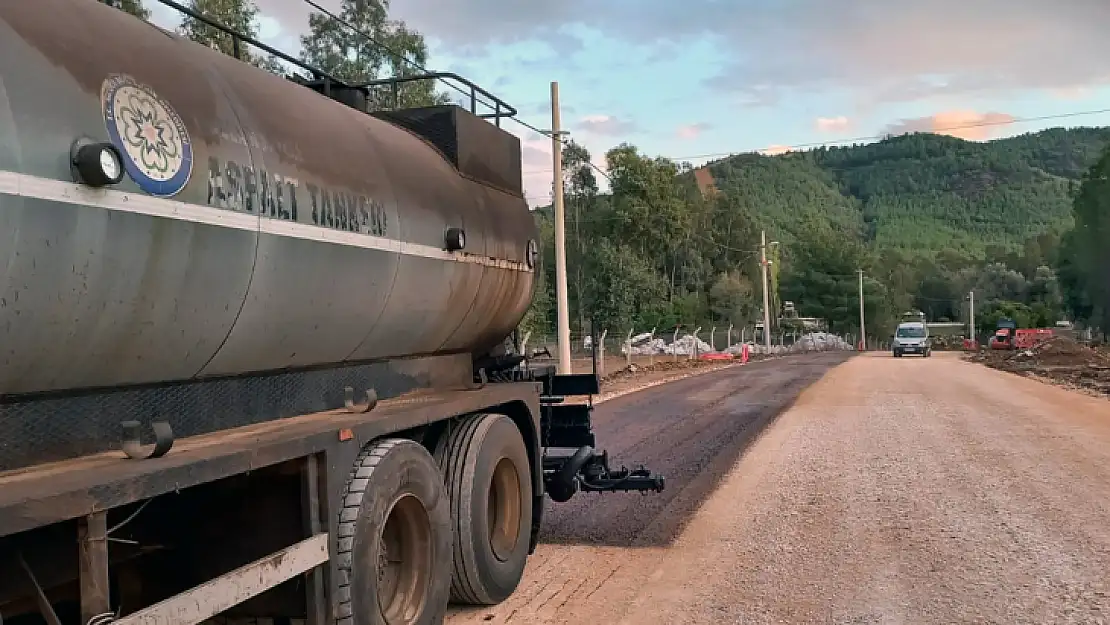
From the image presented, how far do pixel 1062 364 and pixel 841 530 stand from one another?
2803 centimetres

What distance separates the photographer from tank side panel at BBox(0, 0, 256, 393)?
9.66ft

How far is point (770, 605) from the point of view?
5.83 m

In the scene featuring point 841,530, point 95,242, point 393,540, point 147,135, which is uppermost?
point 147,135

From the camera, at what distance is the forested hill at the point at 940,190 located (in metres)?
175

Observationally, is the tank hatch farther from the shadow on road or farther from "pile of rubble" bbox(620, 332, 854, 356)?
"pile of rubble" bbox(620, 332, 854, 356)

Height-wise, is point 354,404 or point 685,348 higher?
point 354,404

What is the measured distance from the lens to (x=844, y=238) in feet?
332

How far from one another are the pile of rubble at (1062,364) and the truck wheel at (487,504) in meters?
18.1

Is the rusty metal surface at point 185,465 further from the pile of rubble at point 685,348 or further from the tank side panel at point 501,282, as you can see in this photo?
the pile of rubble at point 685,348

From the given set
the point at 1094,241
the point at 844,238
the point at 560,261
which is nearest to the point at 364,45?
the point at 560,261

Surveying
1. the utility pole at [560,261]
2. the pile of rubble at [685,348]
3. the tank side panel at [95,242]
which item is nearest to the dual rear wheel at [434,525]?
the tank side panel at [95,242]

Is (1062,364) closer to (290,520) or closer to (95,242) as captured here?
(290,520)

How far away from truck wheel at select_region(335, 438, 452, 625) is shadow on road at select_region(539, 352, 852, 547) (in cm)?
271

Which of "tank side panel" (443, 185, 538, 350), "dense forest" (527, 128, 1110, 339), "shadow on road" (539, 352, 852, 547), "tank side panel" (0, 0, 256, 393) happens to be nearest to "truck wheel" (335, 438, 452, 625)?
"tank side panel" (0, 0, 256, 393)
